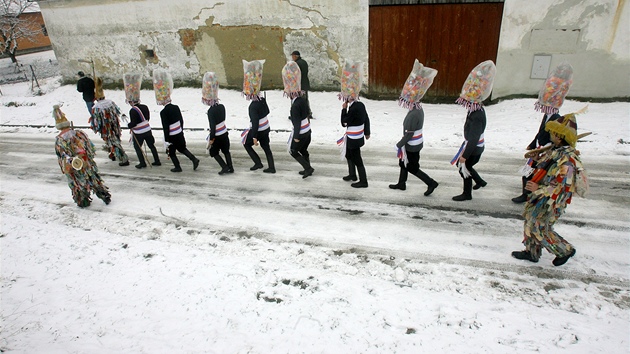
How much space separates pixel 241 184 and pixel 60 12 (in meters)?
13.0

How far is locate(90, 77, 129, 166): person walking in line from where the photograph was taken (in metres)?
7.88

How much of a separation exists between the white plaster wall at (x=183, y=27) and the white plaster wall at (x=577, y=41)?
4.08 m

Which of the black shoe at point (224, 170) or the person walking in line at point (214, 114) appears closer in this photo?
the person walking in line at point (214, 114)

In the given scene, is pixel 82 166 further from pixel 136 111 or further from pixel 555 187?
pixel 555 187

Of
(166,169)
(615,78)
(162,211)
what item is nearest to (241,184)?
(162,211)

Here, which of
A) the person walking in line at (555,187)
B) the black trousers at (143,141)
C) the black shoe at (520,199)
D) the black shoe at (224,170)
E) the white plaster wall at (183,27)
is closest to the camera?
the person walking in line at (555,187)

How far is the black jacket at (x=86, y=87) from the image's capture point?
10.7m

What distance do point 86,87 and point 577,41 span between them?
13.7 meters

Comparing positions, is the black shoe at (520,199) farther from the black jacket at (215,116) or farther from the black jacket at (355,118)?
the black jacket at (215,116)

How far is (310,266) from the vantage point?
449cm

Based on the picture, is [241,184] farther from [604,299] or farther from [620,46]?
[620,46]

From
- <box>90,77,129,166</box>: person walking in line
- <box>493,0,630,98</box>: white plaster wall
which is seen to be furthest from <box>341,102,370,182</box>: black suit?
<box>493,0,630,98</box>: white plaster wall

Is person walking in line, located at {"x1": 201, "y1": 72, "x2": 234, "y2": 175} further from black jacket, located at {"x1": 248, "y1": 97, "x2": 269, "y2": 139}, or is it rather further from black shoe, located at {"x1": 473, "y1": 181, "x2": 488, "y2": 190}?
black shoe, located at {"x1": 473, "y1": 181, "x2": 488, "y2": 190}

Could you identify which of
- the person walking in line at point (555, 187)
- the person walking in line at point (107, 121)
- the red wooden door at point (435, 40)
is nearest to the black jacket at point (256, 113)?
the person walking in line at point (107, 121)
